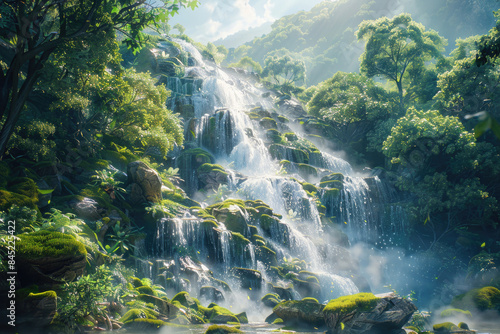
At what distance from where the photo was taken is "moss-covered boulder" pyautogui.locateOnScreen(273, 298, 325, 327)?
1150cm

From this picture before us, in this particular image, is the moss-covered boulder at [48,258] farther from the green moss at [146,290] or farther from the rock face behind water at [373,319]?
the rock face behind water at [373,319]

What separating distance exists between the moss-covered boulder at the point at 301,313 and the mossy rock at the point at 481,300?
10409mm

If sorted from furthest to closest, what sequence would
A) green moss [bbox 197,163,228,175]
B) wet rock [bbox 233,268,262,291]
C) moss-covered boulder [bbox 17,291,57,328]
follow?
green moss [bbox 197,163,228,175] < wet rock [bbox 233,268,262,291] < moss-covered boulder [bbox 17,291,57,328]

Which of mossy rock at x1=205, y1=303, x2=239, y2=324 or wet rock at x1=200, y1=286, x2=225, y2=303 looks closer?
mossy rock at x1=205, y1=303, x2=239, y2=324

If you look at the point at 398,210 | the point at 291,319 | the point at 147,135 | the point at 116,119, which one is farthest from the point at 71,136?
the point at 398,210

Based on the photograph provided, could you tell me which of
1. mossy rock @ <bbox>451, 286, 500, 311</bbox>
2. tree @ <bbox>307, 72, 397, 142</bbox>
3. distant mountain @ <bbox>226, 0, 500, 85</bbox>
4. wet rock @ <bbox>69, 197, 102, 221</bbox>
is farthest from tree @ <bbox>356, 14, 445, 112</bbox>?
distant mountain @ <bbox>226, 0, 500, 85</bbox>

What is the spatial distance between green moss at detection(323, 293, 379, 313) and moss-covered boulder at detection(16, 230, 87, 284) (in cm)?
773

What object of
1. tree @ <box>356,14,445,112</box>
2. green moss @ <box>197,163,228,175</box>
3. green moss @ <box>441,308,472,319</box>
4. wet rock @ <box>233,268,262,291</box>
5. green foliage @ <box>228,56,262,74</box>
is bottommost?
green moss @ <box>441,308,472,319</box>

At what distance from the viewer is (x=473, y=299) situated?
1708 cm

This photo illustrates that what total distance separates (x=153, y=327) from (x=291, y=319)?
17.1ft

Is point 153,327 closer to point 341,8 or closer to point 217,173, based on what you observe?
point 217,173

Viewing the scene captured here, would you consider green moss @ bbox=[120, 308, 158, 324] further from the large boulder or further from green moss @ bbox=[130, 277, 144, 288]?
the large boulder

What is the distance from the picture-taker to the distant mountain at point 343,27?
7996 cm

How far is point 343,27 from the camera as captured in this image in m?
104
